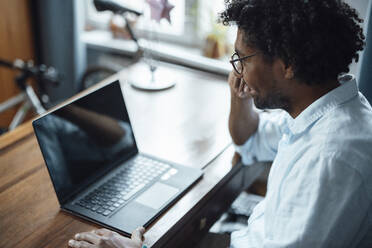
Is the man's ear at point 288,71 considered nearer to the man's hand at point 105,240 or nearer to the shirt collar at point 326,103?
the shirt collar at point 326,103

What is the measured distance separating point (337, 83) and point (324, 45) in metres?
0.14

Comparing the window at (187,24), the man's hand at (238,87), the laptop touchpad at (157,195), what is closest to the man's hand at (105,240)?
the laptop touchpad at (157,195)

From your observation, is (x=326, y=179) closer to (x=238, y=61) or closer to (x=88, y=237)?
(x=238, y=61)

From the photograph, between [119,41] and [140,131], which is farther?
[119,41]

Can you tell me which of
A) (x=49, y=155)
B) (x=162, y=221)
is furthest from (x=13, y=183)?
(x=162, y=221)

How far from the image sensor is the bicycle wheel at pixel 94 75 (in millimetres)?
2552

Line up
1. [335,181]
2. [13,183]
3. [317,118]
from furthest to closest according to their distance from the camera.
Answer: [13,183] < [317,118] < [335,181]

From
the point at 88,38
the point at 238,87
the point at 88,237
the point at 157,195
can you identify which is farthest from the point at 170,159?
the point at 88,38

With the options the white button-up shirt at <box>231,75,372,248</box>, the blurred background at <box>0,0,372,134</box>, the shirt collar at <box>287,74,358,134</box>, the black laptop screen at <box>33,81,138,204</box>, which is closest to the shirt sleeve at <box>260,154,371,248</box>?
the white button-up shirt at <box>231,75,372,248</box>

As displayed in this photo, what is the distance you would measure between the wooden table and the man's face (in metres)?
0.33

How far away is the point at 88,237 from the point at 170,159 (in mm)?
450

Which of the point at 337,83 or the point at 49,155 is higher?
the point at 337,83

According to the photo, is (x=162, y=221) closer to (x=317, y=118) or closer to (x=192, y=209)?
(x=192, y=209)

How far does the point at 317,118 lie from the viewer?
1027mm
